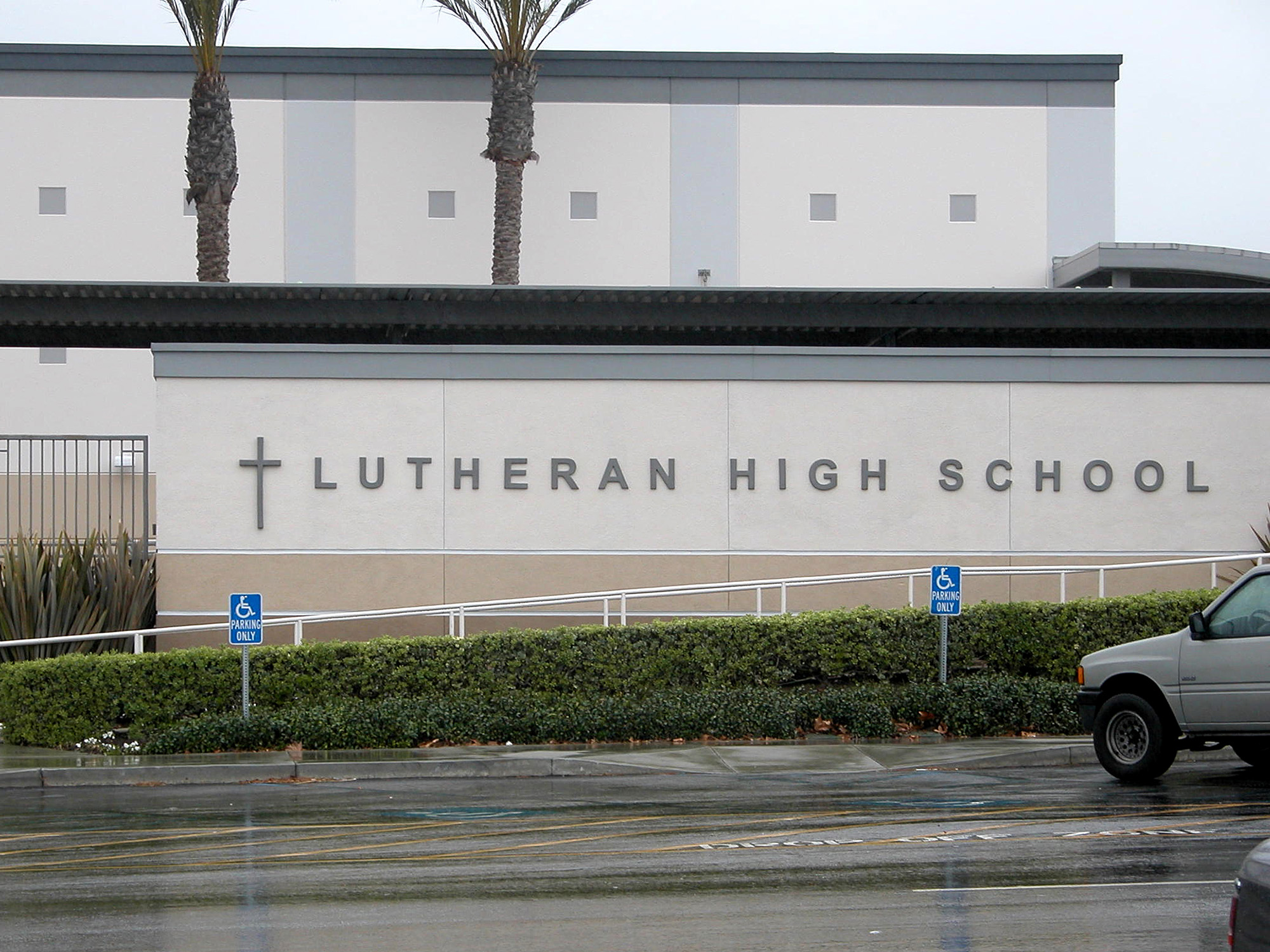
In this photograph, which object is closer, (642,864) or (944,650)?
(642,864)

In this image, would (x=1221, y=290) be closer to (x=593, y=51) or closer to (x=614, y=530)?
(x=614, y=530)

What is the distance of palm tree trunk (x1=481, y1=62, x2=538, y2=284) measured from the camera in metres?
31.5

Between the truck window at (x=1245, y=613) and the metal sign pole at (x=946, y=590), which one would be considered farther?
the metal sign pole at (x=946, y=590)

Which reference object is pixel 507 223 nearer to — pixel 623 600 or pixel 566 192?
pixel 566 192

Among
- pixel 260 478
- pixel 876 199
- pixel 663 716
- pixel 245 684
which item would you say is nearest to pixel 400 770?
pixel 245 684

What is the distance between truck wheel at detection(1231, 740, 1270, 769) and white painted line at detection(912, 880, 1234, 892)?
472cm

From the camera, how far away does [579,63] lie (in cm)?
3512

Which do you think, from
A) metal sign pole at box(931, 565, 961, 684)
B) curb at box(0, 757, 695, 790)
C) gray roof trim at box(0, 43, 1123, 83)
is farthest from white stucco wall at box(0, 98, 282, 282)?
metal sign pole at box(931, 565, 961, 684)

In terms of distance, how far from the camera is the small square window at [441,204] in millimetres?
34969

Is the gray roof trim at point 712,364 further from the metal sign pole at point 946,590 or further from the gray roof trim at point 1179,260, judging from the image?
the gray roof trim at point 1179,260

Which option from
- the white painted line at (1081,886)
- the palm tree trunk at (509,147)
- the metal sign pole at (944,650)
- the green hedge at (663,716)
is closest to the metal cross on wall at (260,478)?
the green hedge at (663,716)

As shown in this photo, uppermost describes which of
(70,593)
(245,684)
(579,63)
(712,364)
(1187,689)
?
(579,63)

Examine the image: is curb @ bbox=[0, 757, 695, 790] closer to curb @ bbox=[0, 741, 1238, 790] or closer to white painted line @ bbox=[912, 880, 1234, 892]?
curb @ bbox=[0, 741, 1238, 790]

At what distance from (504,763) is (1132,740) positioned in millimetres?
6023
